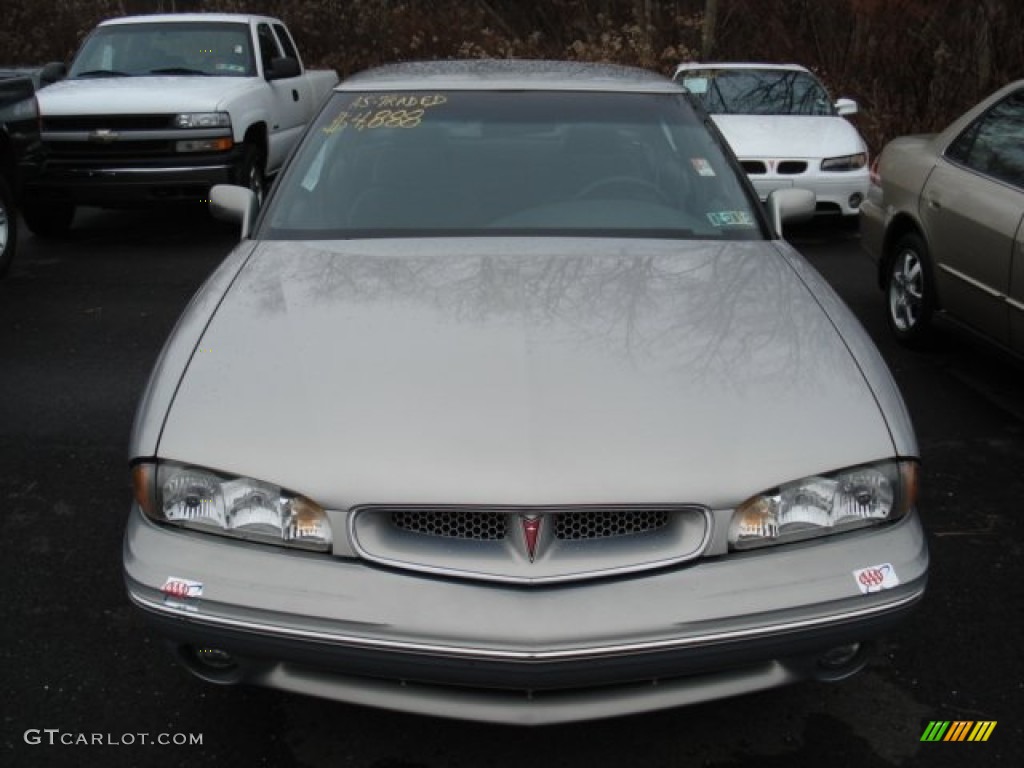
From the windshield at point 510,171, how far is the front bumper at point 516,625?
1469 mm

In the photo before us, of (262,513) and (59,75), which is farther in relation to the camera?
(59,75)

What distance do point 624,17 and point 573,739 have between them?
63.2 ft

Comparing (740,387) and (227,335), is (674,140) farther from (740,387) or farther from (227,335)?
(227,335)

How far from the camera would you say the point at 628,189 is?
3.70 metres

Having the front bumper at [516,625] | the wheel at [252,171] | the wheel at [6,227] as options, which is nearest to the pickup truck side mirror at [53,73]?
the wheel at [252,171]

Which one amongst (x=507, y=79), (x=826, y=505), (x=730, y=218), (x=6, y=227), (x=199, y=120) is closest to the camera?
(x=826, y=505)

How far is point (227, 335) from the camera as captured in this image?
2773 mm

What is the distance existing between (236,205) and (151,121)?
15.9 ft

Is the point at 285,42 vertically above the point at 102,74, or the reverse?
the point at 102,74

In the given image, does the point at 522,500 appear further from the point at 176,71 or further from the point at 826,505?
the point at 176,71

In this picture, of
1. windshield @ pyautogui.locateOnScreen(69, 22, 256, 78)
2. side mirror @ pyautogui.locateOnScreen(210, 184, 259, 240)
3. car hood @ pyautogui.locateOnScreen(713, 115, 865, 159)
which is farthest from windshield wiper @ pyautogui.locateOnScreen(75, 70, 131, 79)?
side mirror @ pyautogui.locateOnScreen(210, 184, 259, 240)

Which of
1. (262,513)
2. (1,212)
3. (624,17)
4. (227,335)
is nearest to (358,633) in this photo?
(262,513)

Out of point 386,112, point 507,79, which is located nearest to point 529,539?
point 386,112

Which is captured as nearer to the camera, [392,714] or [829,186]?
[392,714]
